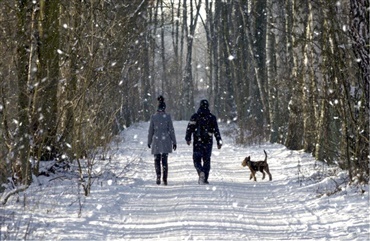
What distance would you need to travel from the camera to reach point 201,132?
1362 centimetres

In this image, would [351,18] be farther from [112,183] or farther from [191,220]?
[112,183]

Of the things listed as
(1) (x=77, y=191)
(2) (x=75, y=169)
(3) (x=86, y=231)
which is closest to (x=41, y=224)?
(3) (x=86, y=231)

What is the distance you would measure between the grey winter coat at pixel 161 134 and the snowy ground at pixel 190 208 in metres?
0.81

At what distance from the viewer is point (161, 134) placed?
13.8m

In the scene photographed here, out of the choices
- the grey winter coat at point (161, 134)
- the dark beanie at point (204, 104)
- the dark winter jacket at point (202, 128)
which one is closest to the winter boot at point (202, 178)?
the dark winter jacket at point (202, 128)

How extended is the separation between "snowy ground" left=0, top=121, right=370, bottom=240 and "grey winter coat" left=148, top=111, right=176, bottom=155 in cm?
81

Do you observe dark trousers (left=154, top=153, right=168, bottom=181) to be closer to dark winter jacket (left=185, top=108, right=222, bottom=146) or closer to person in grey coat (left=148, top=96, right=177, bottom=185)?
person in grey coat (left=148, top=96, right=177, bottom=185)

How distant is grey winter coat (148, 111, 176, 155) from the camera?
13719 millimetres

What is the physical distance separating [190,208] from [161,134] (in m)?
3.87

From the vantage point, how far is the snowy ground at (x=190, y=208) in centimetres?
815

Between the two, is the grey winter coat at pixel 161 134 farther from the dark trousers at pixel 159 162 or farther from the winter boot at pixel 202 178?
the winter boot at pixel 202 178

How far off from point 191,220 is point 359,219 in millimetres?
2466

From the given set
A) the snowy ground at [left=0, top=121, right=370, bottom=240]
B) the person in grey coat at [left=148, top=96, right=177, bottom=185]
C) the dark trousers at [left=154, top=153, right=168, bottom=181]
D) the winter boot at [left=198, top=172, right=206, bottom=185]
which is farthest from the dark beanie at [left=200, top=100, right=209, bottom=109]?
the snowy ground at [left=0, top=121, right=370, bottom=240]

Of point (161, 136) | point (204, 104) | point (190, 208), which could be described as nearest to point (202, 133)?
point (204, 104)
